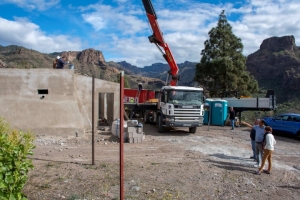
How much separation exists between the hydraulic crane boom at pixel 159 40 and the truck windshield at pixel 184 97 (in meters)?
3.69

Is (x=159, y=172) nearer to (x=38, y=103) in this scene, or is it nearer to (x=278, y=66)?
(x=38, y=103)

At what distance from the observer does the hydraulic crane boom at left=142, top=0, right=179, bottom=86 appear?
16953 millimetres

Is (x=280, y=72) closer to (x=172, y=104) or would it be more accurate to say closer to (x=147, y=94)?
(x=147, y=94)

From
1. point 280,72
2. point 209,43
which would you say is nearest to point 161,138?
point 209,43

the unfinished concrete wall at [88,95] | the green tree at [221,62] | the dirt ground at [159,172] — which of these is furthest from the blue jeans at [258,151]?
the green tree at [221,62]

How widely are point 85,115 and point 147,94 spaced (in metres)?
11.4

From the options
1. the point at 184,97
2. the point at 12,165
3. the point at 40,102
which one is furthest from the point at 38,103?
the point at 12,165

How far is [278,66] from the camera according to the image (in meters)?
70.1

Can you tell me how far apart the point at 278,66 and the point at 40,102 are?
228 ft

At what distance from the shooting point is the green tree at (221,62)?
27953 millimetres

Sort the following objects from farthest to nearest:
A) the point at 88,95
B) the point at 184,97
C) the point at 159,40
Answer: the point at 159,40 → the point at 88,95 → the point at 184,97

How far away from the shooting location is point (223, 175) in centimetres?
771

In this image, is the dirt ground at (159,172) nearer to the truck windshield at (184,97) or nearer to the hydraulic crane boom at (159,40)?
the truck windshield at (184,97)

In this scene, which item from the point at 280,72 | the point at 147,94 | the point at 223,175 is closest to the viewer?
the point at 223,175
